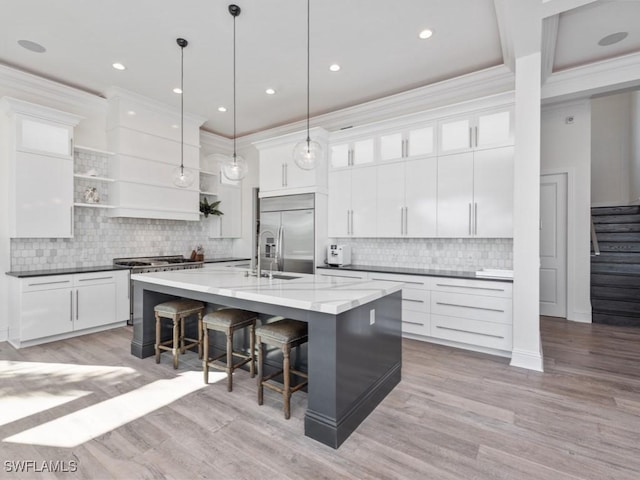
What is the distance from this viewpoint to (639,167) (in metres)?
5.85

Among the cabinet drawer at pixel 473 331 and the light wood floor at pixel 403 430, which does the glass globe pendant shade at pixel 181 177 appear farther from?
the cabinet drawer at pixel 473 331

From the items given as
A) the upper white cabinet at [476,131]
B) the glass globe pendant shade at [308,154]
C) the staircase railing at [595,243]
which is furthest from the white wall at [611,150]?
the glass globe pendant shade at [308,154]

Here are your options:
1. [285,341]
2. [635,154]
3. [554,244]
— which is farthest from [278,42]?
[635,154]

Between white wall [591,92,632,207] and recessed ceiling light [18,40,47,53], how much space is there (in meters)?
8.89

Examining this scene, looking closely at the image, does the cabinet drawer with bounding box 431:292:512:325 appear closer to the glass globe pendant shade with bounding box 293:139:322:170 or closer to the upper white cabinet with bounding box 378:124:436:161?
the upper white cabinet with bounding box 378:124:436:161

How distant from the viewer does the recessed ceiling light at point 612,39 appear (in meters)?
3.27

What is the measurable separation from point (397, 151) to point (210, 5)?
2692mm

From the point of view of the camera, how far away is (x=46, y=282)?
391 centimetres

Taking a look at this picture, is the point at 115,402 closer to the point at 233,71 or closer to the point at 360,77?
the point at 233,71

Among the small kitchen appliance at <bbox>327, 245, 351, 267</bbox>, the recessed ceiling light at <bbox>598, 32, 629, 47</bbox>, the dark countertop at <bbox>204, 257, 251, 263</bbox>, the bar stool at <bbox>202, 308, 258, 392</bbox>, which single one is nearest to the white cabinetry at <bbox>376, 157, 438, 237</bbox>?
the small kitchen appliance at <bbox>327, 245, 351, 267</bbox>

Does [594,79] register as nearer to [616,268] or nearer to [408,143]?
[408,143]

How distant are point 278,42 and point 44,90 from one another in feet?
10.5

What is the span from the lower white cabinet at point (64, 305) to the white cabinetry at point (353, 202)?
3.10 meters

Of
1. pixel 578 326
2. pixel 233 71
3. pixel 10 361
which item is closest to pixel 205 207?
pixel 233 71
